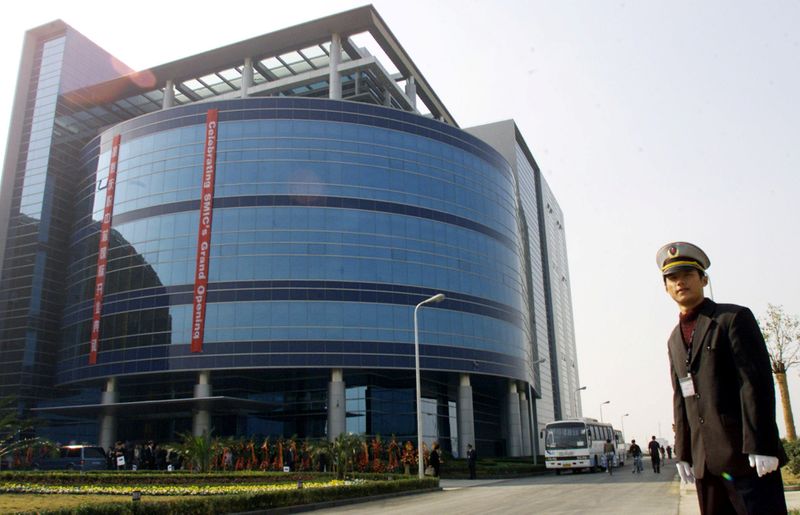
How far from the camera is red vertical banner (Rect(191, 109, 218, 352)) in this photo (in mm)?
43719

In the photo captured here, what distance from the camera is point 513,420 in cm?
5422

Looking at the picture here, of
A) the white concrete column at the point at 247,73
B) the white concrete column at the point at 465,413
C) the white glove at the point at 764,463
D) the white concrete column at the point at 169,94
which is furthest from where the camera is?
the white concrete column at the point at 169,94

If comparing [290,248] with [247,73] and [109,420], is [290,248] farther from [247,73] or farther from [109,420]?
[109,420]

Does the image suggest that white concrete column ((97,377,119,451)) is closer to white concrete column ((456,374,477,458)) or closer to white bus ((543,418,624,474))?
white concrete column ((456,374,477,458))

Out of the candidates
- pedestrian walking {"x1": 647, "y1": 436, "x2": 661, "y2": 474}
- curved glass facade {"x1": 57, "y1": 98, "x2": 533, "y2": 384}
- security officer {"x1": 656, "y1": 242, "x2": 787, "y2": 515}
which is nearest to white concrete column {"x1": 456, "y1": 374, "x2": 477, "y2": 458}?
curved glass facade {"x1": 57, "y1": 98, "x2": 533, "y2": 384}

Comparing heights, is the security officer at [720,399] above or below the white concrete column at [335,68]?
below

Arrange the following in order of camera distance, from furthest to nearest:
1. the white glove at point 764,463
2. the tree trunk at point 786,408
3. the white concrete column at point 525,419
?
the white concrete column at point 525,419 < the tree trunk at point 786,408 < the white glove at point 764,463

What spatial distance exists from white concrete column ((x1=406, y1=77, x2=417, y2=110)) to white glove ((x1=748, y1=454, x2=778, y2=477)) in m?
54.6

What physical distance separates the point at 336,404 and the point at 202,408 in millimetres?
8907

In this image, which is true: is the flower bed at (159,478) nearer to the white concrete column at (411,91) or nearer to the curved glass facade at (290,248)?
the curved glass facade at (290,248)

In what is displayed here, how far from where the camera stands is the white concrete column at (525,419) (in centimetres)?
5872

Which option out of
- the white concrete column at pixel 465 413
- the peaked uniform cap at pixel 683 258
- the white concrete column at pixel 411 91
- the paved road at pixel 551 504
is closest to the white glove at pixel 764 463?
the peaked uniform cap at pixel 683 258

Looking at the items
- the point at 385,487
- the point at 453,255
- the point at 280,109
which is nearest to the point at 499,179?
Answer: the point at 453,255

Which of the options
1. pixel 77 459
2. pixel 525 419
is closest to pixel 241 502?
pixel 77 459
